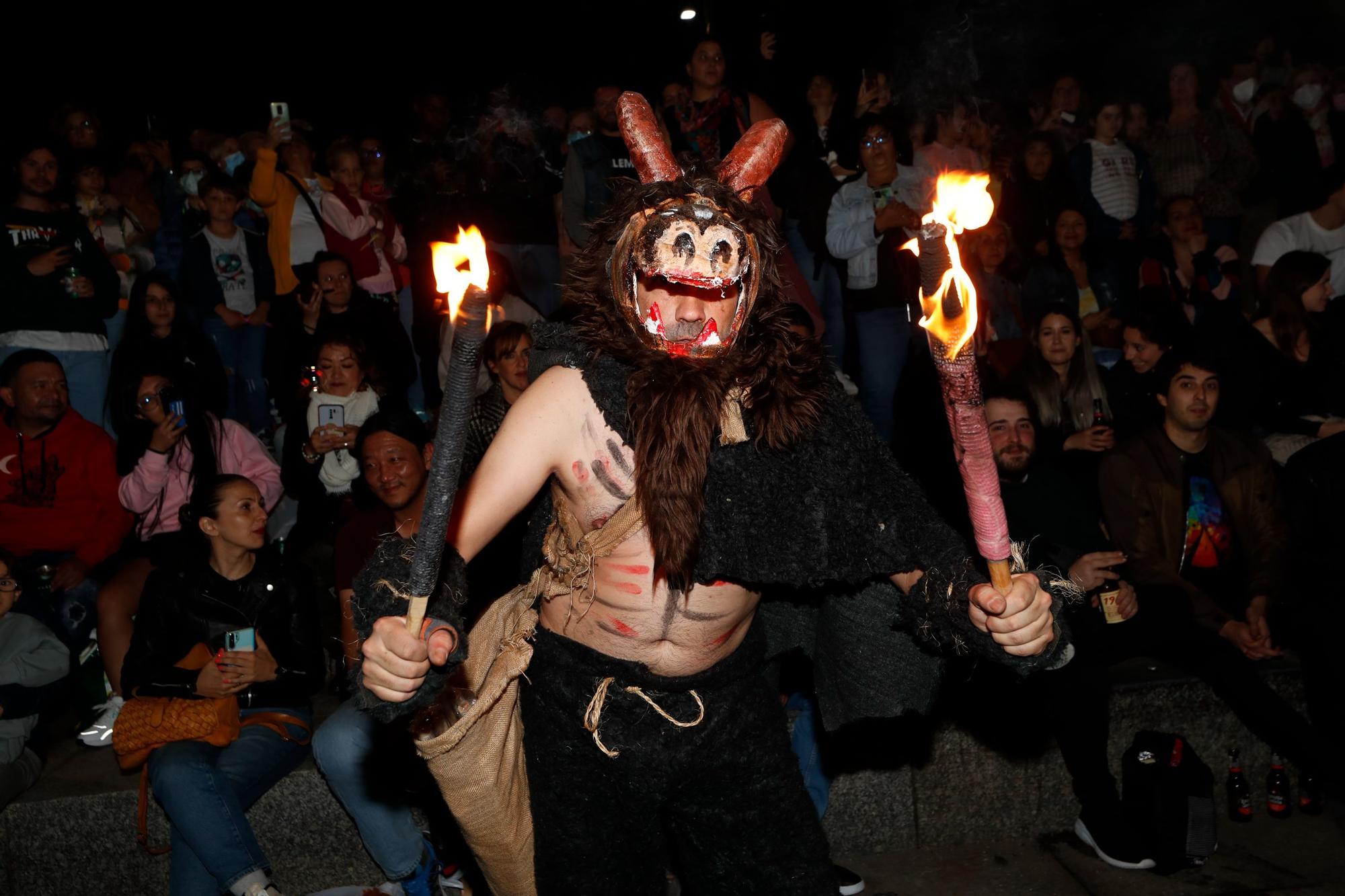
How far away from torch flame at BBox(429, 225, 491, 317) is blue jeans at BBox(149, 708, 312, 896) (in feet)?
8.26

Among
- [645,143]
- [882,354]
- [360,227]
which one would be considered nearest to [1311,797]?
[882,354]

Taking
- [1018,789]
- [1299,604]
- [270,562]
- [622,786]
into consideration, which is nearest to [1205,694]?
[1299,604]

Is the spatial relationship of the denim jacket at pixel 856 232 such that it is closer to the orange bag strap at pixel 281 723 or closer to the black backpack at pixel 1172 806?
the black backpack at pixel 1172 806

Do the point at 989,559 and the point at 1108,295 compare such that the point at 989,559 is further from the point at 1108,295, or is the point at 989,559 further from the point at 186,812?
the point at 1108,295

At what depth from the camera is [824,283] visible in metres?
6.17

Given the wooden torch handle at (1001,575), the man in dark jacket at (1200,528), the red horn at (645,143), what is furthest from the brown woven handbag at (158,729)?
the man in dark jacket at (1200,528)

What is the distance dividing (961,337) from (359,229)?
5.35 m


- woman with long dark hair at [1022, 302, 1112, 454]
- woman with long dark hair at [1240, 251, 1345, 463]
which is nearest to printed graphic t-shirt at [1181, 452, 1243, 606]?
woman with long dark hair at [1022, 302, 1112, 454]

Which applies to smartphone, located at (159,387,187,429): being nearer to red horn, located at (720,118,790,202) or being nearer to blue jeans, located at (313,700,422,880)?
blue jeans, located at (313,700,422,880)

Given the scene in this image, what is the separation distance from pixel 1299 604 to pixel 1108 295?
2820mm

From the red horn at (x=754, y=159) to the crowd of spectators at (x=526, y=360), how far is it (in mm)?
274

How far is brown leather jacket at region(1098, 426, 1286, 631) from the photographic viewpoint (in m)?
4.52

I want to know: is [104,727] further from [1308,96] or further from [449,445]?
[1308,96]

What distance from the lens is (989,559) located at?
1.89m
